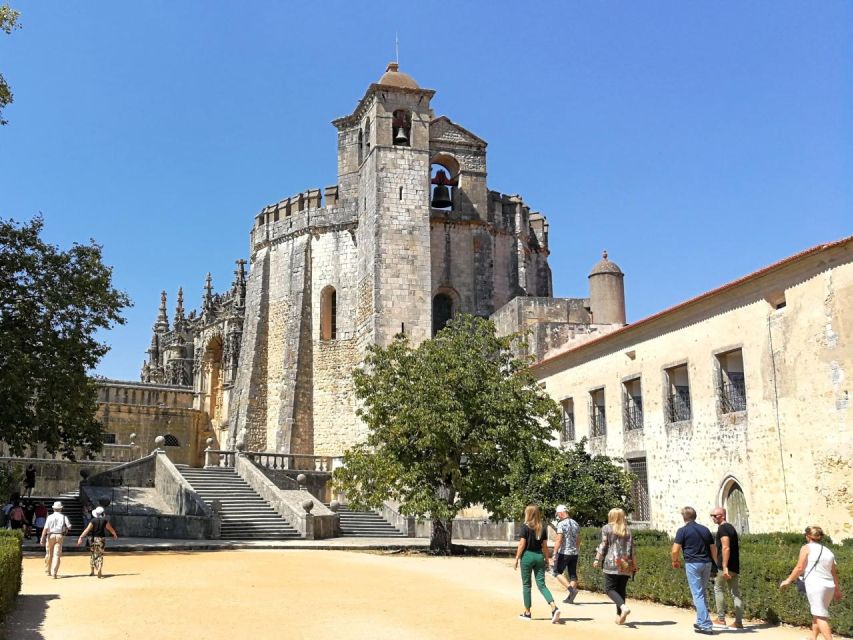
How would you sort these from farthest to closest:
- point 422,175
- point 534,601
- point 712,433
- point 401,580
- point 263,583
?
point 422,175 → point 712,433 → point 401,580 → point 263,583 → point 534,601

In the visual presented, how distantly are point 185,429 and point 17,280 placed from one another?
76.2 feet

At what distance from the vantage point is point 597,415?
23.1 meters

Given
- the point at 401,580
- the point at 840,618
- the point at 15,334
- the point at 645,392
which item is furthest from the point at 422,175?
the point at 840,618

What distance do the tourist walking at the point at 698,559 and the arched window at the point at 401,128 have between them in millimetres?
26298

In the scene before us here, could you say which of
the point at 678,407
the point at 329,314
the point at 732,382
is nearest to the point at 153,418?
the point at 329,314

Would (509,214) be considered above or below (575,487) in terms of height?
above

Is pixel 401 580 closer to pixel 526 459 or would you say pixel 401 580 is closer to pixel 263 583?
pixel 263 583

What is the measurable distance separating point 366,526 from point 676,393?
1095 cm

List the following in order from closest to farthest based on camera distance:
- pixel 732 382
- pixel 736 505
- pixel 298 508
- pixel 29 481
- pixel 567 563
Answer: pixel 567 563
pixel 736 505
pixel 732 382
pixel 298 508
pixel 29 481

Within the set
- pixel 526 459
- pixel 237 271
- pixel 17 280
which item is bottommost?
pixel 526 459

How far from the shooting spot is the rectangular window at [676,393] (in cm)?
1962

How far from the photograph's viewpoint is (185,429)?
4175 centimetres

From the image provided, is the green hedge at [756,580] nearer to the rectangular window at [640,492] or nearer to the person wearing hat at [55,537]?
the rectangular window at [640,492]

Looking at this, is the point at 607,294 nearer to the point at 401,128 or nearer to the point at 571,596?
the point at 401,128
